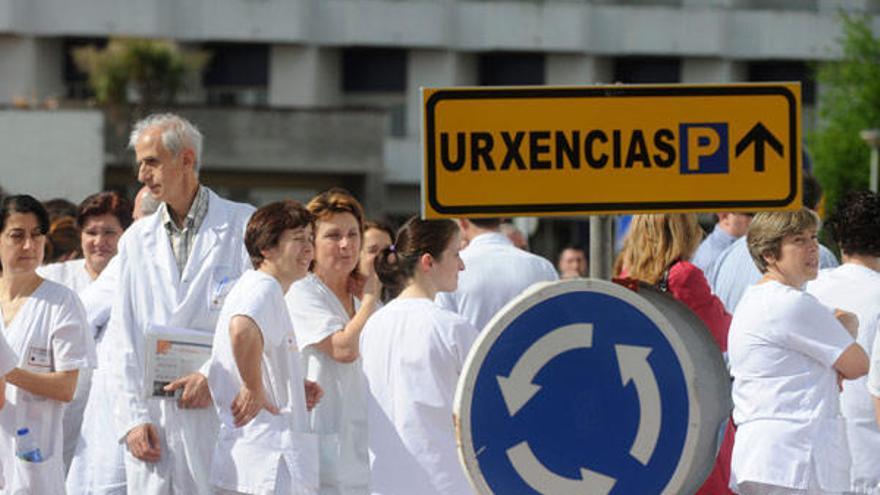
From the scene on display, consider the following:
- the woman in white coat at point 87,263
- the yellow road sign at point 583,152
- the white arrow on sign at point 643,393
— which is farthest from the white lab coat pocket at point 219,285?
the white arrow on sign at point 643,393

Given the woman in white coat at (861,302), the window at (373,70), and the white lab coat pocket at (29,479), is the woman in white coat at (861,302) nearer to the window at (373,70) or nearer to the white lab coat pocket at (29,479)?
the white lab coat pocket at (29,479)

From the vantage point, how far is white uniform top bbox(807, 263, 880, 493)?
8.53m

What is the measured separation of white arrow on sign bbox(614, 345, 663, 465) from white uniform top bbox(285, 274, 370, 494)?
3938mm

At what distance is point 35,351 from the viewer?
858 centimetres

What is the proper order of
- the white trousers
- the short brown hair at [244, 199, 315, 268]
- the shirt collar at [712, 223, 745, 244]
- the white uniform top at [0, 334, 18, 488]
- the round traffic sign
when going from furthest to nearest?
the shirt collar at [712, 223, 745, 244]
the white trousers
the short brown hair at [244, 199, 315, 268]
the white uniform top at [0, 334, 18, 488]
the round traffic sign

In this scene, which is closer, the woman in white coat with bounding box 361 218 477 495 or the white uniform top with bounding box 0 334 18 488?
the white uniform top with bounding box 0 334 18 488

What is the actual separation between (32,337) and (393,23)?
153 feet

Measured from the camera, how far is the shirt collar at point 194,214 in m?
8.55

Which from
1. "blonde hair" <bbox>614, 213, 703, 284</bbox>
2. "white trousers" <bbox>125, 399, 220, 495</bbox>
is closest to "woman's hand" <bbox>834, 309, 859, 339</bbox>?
"blonde hair" <bbox>614, 213, 703, 284</bbox>

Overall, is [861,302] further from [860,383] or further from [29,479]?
[29,479]

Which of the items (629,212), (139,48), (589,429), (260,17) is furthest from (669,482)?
(260,17)

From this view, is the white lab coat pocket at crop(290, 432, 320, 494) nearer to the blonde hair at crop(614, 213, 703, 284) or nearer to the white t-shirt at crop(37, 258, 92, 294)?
the blonde hair at crop(614, 213, 703, 284)

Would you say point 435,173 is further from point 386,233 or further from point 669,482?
point 386,233

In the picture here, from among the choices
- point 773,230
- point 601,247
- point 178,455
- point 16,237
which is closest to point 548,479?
point 601,247
